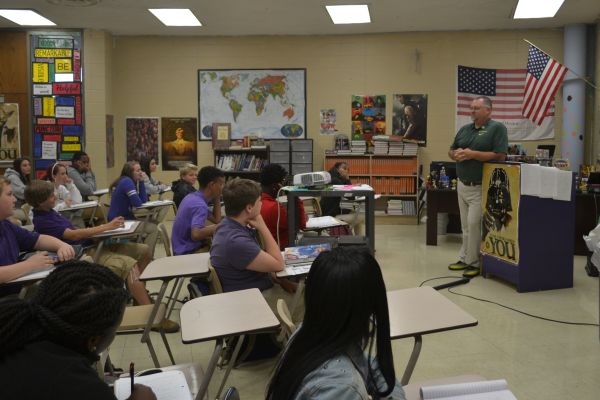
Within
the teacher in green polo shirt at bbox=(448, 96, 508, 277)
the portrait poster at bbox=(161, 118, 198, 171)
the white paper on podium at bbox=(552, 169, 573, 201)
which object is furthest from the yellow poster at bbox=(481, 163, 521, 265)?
the portrait poster at bbox=(161, 118, 198, 171)

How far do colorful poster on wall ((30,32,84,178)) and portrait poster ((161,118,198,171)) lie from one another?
1.36 m

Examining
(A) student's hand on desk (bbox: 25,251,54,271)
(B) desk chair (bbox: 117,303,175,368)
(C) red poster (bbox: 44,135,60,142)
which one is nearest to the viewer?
(B) desk chair (bbox: 117,303,175,368)

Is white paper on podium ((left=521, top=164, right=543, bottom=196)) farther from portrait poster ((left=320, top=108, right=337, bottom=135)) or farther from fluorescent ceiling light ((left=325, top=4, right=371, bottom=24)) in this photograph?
portrait poster ((left=320, top=108, right=337, bottom=135))

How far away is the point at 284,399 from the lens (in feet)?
4.69

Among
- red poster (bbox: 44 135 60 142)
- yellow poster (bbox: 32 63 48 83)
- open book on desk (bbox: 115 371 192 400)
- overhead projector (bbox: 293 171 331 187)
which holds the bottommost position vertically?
open book on desk (bbox: 115 371 192 400)

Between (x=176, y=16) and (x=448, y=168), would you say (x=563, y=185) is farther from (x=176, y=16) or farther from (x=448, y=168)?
(x=176, y=16)

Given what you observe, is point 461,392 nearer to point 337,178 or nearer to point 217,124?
point 337,178

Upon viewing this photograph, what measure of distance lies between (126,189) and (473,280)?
11.0 feet

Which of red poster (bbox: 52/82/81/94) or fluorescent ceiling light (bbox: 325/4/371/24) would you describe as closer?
fluorescent ceiling light (bbox: 325/4/371/24)

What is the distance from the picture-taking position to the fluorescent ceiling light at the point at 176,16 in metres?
8.41

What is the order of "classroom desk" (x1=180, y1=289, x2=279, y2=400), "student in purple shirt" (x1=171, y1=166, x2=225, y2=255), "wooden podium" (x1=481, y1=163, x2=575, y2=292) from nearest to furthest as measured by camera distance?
1. "classroom desk" (x1=180, y1=289, x2=279, y2=400)
2. "student in purple shirt" (x1=171, y1=166, x2=225, y2=255)
3. "wooden podium" (x1=481, y1=163, x2=575, y2=292)

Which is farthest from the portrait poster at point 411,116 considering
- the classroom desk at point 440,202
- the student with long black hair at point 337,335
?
the student with long black hair at point 337,335

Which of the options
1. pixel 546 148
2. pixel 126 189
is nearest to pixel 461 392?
pixel 126 189

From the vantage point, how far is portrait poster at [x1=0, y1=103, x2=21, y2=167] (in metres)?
9.40
